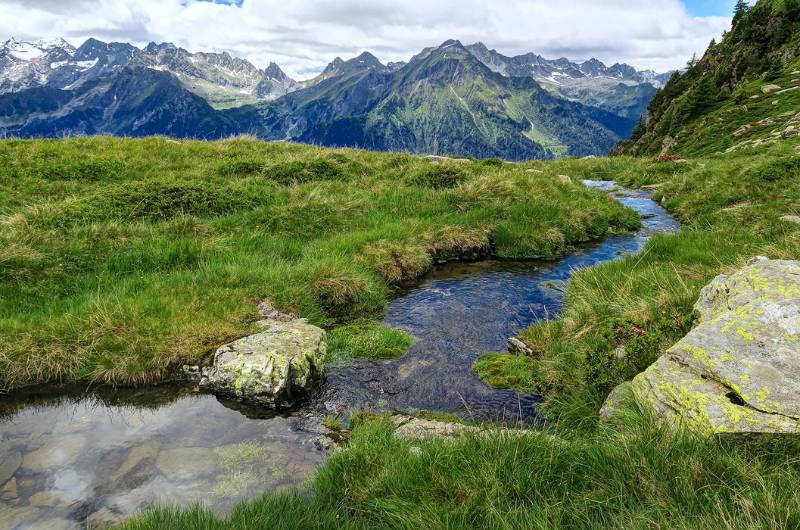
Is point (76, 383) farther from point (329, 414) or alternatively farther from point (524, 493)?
point (524, 493)

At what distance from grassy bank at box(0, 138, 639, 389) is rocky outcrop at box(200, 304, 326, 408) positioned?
85 centimetres

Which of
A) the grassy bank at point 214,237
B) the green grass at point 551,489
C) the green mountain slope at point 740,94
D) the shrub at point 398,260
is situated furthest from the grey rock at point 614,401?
the green mountain slope at point 740,94

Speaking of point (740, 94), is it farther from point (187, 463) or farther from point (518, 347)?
point (187, 463)

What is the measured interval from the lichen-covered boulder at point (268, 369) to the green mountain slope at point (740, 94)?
147ft

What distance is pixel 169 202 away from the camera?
55.3 feet

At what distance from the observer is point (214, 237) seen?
587 inches

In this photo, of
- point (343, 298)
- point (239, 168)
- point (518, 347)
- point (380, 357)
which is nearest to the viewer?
point (380, 357)

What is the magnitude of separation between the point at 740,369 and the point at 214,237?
1428 centimetres

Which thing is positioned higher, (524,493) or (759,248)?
(759,248)

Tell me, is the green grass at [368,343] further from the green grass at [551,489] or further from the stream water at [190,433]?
the green grass at [551,489]

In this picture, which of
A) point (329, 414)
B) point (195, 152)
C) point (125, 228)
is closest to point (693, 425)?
point (329, 414)

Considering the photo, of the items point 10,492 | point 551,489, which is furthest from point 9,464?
point 551,489

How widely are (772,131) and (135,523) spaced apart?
5582cm

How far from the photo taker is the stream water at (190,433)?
598cm
